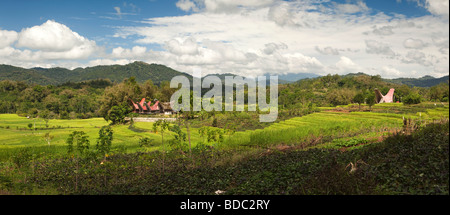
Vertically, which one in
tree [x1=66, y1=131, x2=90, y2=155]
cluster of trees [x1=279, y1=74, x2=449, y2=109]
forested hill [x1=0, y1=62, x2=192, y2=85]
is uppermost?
forested hill [x1=0, y1=62, x2=192, y2=85]

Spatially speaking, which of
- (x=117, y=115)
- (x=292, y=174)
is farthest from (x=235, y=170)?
(x=117, y=115)

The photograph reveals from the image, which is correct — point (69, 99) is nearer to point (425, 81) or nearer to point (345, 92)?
point (345, 92)

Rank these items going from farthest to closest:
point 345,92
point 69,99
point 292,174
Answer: point 69,99
point 345,92
point 292,174

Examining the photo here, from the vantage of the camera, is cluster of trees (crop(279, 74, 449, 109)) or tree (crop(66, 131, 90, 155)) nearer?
tree (crop(66, 131, 90, 155))

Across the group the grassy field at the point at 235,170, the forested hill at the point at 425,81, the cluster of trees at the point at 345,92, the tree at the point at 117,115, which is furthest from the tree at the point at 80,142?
the tree at the point at 117,115

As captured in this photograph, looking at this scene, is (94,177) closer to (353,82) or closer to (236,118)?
(236,118)

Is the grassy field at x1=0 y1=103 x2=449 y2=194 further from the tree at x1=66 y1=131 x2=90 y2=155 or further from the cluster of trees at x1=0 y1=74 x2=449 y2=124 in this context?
the cluster of trees at x1=0 y1=74 x2=449 y2=124

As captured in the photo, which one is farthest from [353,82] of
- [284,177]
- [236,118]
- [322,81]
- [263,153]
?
[284,177]

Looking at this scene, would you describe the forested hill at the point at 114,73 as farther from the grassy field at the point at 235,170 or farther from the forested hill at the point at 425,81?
the grassy field at the point at 235,170

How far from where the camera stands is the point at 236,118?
24.6 meters

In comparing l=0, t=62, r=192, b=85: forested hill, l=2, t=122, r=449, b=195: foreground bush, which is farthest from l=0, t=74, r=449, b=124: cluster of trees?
l=0, t=62, r=192, b=85: forested hill

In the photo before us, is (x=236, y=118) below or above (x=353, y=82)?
below

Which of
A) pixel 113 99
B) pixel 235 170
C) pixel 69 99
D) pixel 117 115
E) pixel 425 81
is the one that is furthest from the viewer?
pixel 69 99
